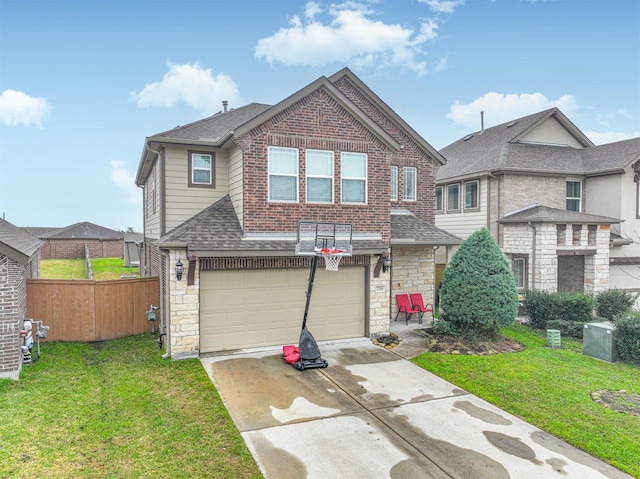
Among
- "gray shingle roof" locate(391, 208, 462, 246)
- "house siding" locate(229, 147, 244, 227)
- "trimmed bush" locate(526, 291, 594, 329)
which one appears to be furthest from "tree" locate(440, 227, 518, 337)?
"house siding" locate(229, 147, 244, 227)

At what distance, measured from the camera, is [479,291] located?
11.1 meters

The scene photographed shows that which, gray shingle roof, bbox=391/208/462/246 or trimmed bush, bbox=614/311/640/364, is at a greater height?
gray shingle roof, bbox=391/208/462/246

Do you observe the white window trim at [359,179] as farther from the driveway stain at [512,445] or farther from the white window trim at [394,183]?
the driveway stain at [512,445]

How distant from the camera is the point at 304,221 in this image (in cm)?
1055

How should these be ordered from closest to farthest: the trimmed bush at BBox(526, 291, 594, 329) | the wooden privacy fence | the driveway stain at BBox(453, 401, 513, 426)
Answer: the driveway stain at BBox(453, 401, 513, 426)
the wooden privacy fence
the trimmed bush at BBox(526, 291, 594, 329)

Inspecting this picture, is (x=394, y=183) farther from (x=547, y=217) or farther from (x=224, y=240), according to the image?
(x=224, y=240)

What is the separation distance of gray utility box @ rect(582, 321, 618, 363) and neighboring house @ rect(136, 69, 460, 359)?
5.22 m

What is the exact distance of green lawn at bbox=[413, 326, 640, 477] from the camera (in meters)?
6.07

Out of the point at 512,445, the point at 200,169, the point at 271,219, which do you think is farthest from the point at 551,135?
the point at 512,445

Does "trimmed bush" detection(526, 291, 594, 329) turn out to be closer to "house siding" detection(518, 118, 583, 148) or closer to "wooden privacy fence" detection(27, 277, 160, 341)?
"house siding" detection(518, 118, 583, 148)

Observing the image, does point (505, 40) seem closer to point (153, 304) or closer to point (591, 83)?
point (591, 83)

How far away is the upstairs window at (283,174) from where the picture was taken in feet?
33.8

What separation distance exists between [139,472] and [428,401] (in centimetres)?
490

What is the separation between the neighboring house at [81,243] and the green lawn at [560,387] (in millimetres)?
35980
